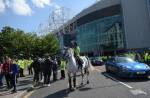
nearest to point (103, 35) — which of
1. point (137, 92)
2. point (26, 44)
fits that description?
point (26, 44)

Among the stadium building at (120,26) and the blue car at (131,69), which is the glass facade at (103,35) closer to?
the stadium building at (120,26)

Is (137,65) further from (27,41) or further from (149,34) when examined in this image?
(149,34)

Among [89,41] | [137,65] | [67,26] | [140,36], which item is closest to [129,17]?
[140,36]

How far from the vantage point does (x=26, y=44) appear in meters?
55.2

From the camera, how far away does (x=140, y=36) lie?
98.4m

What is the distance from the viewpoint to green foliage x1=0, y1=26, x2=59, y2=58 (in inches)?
1987

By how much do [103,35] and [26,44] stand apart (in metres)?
52.6

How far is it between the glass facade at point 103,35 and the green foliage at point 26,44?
1271 inches

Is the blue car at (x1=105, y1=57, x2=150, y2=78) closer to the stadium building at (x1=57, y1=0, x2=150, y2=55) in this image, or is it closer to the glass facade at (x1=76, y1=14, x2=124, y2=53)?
the stadium building at (x1=57, y1=0, x2=150, y2=55)

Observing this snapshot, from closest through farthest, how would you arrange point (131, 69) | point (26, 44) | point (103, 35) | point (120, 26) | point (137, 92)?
point (137, 92)
point (131, 69)
point (26, 44)
point (120, 26)
point (103, 35)

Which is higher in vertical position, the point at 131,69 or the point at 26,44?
the point at 26,44

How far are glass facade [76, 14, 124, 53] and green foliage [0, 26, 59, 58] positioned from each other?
106 ft

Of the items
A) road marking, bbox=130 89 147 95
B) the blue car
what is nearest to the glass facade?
the blue car

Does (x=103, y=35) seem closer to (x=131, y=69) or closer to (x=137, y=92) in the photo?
(x=131, y=69)
